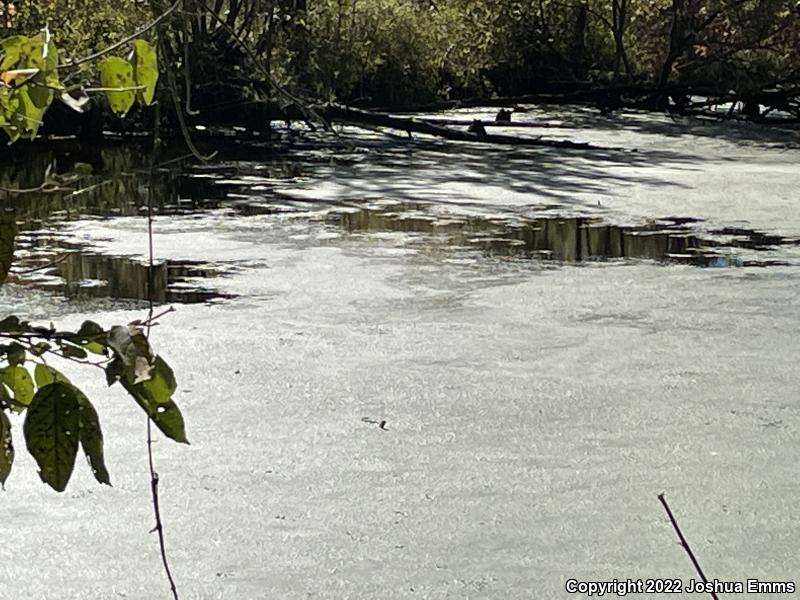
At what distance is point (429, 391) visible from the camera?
3104 mm

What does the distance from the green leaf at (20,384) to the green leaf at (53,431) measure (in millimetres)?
32

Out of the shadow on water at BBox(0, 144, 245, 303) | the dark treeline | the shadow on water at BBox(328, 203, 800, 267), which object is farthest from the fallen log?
the shadow on water at BBox(328, 203, 800, 267)

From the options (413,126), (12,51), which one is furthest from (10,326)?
(413,126)

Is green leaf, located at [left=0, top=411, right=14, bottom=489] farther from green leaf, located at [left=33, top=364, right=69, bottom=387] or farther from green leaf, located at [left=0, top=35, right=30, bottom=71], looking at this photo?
green leaf, located at [left=0, top=35, right=30, bottom=71]

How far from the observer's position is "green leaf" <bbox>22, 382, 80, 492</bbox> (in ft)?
2.35

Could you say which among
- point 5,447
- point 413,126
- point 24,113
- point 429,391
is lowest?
point 429,391

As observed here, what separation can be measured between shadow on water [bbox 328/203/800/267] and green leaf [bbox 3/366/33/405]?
4043 millimetres

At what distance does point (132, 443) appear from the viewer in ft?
8.75

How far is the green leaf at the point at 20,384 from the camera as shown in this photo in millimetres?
749

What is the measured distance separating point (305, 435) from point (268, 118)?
279 inches

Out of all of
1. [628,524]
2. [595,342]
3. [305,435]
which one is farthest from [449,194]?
[628,524]

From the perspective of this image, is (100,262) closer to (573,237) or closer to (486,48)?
(573,237)

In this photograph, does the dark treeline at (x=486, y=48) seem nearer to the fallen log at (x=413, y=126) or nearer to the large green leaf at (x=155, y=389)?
the fallen log at (x=413, y=126)

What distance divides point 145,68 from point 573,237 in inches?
180
